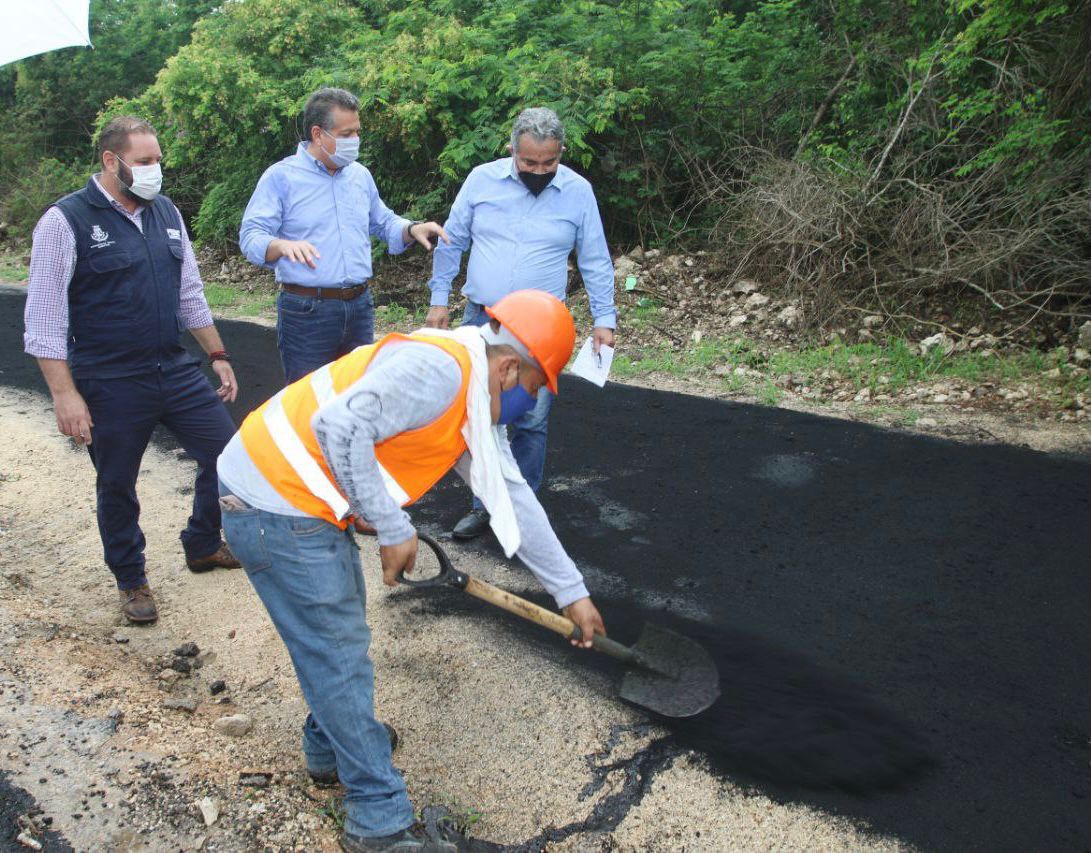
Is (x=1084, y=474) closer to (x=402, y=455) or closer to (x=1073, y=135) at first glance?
(x=1073, y=135)

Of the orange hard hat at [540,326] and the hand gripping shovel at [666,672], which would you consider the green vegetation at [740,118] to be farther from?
the orange hard hat at [540,326]

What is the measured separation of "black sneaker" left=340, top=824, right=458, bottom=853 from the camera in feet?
7.83

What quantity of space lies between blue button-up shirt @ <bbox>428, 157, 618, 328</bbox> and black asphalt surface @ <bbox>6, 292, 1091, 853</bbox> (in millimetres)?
1212

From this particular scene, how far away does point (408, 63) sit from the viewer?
9.59 m

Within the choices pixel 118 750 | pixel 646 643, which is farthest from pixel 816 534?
pixel 118 750

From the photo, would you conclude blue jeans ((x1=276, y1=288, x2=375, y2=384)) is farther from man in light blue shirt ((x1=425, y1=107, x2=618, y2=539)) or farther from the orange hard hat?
the orange hard hat

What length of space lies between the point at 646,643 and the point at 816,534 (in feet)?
5.11

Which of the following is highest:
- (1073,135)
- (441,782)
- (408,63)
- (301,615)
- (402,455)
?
(408,63)

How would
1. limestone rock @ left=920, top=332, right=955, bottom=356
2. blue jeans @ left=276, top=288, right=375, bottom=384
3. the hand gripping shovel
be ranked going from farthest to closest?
1. limestone rock @ left=920, top=332, right=955, bottom=356
2. blue jeans @ left=276, top=288, right=375, bottom=384
3. the hand gripping shovel

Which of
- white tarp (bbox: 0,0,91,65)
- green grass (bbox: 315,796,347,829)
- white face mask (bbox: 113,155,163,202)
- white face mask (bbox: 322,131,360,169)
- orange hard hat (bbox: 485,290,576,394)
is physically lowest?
green grass (bbox: 315,796,347,829)

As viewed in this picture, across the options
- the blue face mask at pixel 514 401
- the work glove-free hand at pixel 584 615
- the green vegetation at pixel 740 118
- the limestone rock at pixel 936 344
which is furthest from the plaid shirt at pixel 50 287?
the limestone rock at pixel 936 344

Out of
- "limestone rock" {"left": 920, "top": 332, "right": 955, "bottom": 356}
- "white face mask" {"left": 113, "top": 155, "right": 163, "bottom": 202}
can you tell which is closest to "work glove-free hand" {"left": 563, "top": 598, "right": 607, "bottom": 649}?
"white face mask" {"left": 113, "top": 155, "right": 163, "bottom": 202}

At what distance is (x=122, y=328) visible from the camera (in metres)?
3.53

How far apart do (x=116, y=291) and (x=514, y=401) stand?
2109 mm
